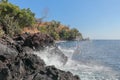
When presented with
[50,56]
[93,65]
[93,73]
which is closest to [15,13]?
[93,65]

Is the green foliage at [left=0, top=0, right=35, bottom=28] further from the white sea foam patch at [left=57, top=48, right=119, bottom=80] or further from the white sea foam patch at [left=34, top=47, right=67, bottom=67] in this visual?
the white sea foam patch at [left=57, top=48, right=119, bottom=80]

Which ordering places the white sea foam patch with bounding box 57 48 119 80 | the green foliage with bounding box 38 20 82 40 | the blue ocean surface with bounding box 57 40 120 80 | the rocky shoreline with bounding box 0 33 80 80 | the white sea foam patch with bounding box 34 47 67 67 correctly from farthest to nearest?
the green foliage with bounding box 38 20 82 40
the white sea foam patch with bounding box 34 47 67 67
the blue ocean surface with bounding box 57 40 120 80
the white sea foam patch with bounding box 57 48 119 80
the rocky shoreline with bounding box 0 33 80 80

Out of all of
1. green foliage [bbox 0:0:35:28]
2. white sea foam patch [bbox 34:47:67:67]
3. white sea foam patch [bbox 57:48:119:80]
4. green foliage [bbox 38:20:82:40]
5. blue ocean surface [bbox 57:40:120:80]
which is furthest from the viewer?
green foliage [bbox 38:20:82:40]

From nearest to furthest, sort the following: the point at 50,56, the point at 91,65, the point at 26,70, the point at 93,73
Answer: the point at 26,70 < the point at 93,73 < the point at 50,56 < the point at 91,65

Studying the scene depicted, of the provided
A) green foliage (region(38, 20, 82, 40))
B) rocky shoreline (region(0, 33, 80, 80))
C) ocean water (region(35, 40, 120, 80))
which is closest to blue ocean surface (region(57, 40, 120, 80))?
ocean water (region(35, 40, 120, 80))

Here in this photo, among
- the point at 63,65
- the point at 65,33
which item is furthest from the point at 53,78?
the point at 65,33

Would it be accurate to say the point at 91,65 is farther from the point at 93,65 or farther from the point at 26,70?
the point at 26,70

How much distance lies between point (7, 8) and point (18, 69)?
2225 inches

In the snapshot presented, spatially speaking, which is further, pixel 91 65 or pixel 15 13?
pixel 15 13

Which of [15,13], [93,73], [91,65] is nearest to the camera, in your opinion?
[93,73]

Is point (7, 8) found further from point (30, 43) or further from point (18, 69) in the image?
point (18, 69)

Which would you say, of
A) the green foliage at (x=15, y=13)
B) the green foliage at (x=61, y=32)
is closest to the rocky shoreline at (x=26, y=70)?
the green foliage at (x=15, y=13)

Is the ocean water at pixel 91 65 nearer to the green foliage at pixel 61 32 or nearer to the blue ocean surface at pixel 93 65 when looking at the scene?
the blue ocean surface at pixel 93 65

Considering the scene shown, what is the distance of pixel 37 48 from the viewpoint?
3522cm
